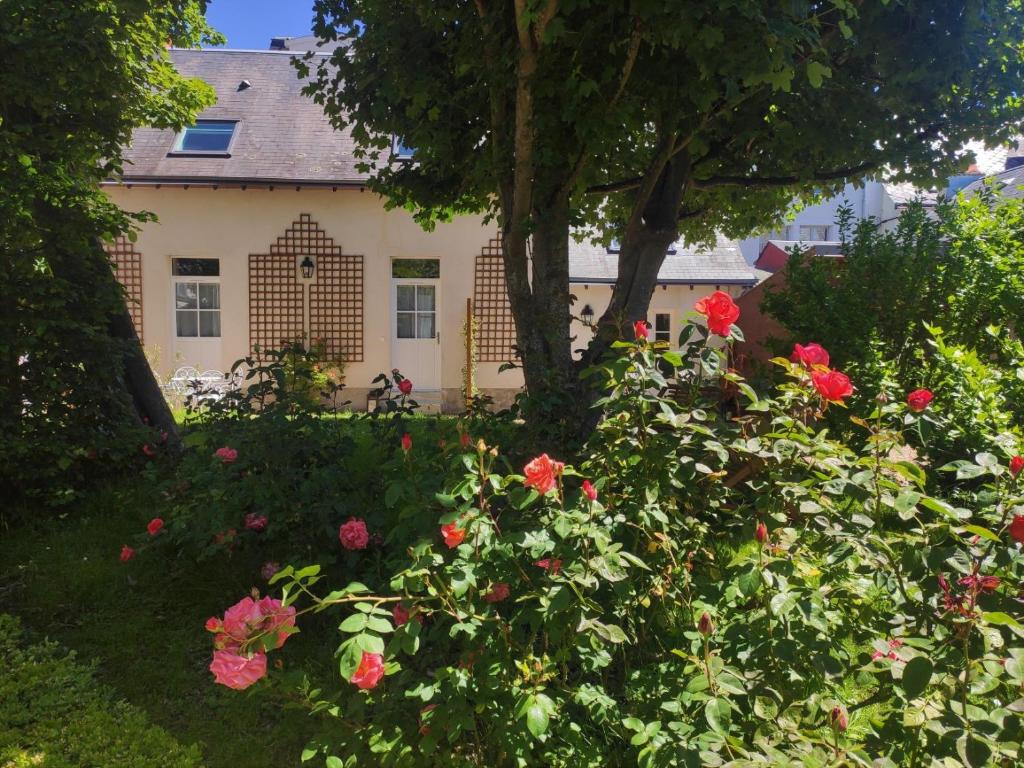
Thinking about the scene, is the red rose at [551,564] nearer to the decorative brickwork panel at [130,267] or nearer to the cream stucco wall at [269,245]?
the cream stucco wall at [269,245]

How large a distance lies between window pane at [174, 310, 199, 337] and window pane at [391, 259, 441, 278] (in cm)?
344

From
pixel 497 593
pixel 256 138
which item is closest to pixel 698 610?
pixel 497 593

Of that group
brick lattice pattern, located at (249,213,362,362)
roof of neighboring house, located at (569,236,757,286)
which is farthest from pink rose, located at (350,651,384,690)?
roof of neighboring house, located at (569,236,757,286)

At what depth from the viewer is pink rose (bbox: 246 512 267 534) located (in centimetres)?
318

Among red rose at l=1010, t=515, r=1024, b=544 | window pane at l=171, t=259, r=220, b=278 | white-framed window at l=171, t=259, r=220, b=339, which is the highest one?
window pane at l=171, t=259, r=220, b=278

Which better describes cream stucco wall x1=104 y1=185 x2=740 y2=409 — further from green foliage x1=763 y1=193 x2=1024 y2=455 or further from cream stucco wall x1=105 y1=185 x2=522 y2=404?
green foliage x1=763 y1=193 x2=1024 y2=455

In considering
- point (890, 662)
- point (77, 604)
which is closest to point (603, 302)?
point (77, 604)

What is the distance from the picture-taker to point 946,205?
193 inches

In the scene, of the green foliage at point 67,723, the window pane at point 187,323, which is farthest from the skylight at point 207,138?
the green foliage at point 67,723

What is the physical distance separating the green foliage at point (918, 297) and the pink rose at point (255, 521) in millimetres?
3282

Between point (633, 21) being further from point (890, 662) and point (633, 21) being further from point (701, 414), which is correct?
point (890, 662)

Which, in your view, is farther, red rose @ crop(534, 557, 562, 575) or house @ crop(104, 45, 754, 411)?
house @ crop(104, 45, 754, 411)

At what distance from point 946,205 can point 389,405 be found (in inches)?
161

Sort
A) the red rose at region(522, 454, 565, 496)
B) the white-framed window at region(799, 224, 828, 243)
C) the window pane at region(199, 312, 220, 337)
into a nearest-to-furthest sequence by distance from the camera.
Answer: the red rose at region(522, 454, 565, 496)
the window pane at region(199, 312, 220, 337)
the white-framed window at region(799, 224, 828, 243)
